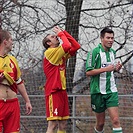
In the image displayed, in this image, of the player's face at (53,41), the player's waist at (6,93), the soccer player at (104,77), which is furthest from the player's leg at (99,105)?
the player's waist at (6,93)

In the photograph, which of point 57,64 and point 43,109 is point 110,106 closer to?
point 57,64

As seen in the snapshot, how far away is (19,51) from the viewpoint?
478 inches

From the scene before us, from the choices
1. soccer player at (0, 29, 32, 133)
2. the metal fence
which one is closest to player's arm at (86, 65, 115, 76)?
soccer player at (0, 29, 32, 133)

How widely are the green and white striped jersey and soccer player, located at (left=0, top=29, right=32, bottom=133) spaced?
1.62 metres

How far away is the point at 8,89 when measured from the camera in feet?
22.2

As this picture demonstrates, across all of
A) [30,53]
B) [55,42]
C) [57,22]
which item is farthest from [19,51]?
[55,42]

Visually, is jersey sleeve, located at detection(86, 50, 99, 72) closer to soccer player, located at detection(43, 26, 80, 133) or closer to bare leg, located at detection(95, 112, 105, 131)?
soccer player, located at detection(43, 26, 80, 133)

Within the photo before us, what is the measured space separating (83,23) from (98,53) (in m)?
3.85

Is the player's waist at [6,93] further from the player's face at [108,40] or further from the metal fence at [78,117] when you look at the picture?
the metal fence at [78,117]

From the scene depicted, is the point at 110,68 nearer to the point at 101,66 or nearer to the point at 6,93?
the point at 101,66

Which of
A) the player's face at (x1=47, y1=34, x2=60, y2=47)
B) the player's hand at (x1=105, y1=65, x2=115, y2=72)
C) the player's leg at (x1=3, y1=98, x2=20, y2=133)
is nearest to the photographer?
the player's leg at (x1=3, y1=98, x2=20, y2=133)

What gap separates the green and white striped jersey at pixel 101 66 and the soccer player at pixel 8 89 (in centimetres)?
162

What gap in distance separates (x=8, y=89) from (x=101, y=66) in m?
1.89

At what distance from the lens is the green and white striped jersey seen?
813cm
